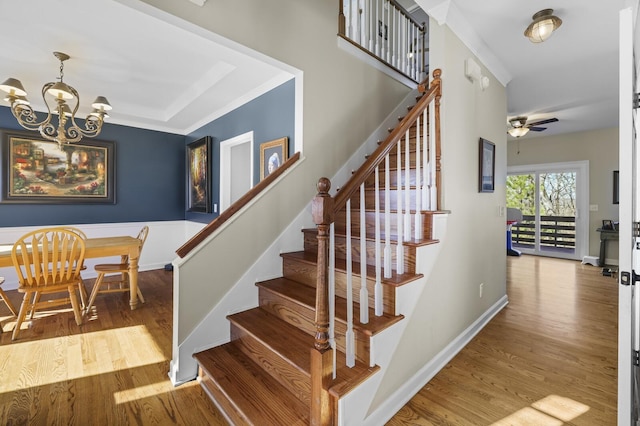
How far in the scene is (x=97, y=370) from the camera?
2.09 m

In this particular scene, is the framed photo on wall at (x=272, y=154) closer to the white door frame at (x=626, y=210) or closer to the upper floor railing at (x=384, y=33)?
the upper floor railing at (x=384, y=33)

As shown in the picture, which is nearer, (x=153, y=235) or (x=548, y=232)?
(x=153, y=235)

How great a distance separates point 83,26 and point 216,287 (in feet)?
7.62

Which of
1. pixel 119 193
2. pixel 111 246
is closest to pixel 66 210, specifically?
pixel 119 193

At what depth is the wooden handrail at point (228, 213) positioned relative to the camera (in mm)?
1977

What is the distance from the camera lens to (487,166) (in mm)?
2830

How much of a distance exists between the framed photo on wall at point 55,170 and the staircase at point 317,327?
379 cm

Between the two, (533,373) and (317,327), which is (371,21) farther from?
(533,373)

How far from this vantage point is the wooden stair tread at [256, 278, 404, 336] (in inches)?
62.2

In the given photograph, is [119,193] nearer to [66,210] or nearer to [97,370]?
[66,210]

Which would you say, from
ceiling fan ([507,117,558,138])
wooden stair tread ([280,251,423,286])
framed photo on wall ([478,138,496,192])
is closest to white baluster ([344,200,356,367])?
wooden stair tread ([280,251,423,286])

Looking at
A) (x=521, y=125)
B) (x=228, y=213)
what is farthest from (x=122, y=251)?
(x=521, y=125)

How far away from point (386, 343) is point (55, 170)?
16.7 ft

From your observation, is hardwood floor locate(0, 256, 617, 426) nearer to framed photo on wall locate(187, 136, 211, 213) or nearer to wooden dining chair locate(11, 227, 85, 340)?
wooden dining chair locate(11, 227, 85, 340)
